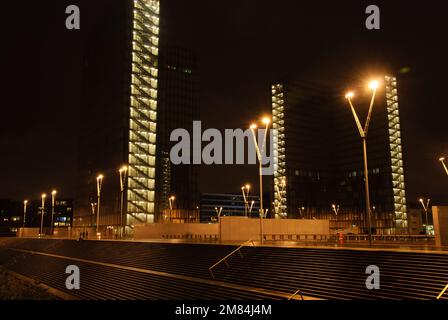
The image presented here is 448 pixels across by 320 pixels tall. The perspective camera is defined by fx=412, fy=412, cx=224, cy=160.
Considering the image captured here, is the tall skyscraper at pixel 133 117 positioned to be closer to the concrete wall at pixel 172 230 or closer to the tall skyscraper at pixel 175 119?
the tall skyscraper at pixel 175 119

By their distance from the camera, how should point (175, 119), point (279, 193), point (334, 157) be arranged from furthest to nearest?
1. point (334, 157)
2. point (279, 193)
3. point (175, 119)

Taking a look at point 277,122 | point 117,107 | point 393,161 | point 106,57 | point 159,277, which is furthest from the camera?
point 277,122

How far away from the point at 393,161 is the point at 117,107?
96829mm

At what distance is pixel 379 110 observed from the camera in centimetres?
15088

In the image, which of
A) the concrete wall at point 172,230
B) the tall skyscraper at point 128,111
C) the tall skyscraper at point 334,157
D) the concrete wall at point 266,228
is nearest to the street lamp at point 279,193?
the tall skyscraper at point 334,157

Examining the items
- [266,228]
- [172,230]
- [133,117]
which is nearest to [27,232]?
[133,117]

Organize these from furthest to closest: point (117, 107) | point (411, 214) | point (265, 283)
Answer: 1. point (411, 214)
2. point (117, 107)
3. point (265, 283)

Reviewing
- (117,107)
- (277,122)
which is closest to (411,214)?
(277,122)

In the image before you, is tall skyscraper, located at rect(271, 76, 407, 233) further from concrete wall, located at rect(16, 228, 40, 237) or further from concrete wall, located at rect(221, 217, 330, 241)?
concrete wall, located at rect(221, 217, 330, 241)

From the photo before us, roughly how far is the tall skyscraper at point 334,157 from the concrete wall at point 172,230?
3318 inches

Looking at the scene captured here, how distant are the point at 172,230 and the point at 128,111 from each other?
157 feet

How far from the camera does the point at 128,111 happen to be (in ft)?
341

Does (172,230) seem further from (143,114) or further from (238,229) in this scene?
(143,114)
